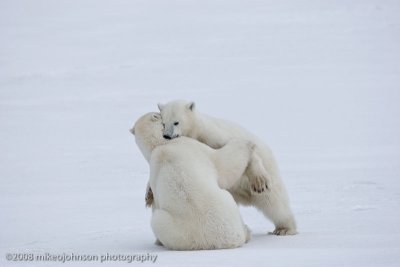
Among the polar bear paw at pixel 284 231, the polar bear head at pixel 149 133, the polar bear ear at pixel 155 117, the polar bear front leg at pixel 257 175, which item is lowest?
the polar bear paw at pixel 284 231

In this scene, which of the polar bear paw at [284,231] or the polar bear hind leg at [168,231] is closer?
the polar bear hind leg at [168,231]

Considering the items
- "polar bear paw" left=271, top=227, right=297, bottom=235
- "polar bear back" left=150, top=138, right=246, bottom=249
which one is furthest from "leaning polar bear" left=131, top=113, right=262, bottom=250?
"polar bear paw" left=271, top=227, right=297, bottom=235

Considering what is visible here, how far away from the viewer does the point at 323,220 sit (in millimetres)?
7102

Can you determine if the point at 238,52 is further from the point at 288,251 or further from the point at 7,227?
the point at 288,251

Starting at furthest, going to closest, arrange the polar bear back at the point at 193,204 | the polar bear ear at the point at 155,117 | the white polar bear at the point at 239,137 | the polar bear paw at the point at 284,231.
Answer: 1. the polar bear paw at the point at 284,231
2. the white polar bear at the point at 239,137
3. the polar bear ear at the point at 155,117
4. the polar bear back at the point at 193,204

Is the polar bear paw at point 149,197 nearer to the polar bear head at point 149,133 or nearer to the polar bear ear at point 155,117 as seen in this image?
the polar bear head at point 149,133

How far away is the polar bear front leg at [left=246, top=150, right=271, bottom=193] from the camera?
588cm

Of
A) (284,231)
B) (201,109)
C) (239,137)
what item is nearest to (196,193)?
(239,137)

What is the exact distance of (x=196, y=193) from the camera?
17.7ft

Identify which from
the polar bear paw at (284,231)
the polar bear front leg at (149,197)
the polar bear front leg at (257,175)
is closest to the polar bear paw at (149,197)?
the polar bear front leg at (149,197)

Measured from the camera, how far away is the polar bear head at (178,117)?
6.09m

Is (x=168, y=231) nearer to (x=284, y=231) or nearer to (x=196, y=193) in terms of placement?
(x=196, y=193)

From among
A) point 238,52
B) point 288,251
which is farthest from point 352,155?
point 238,52

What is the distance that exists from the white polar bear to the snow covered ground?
0.72 ft
